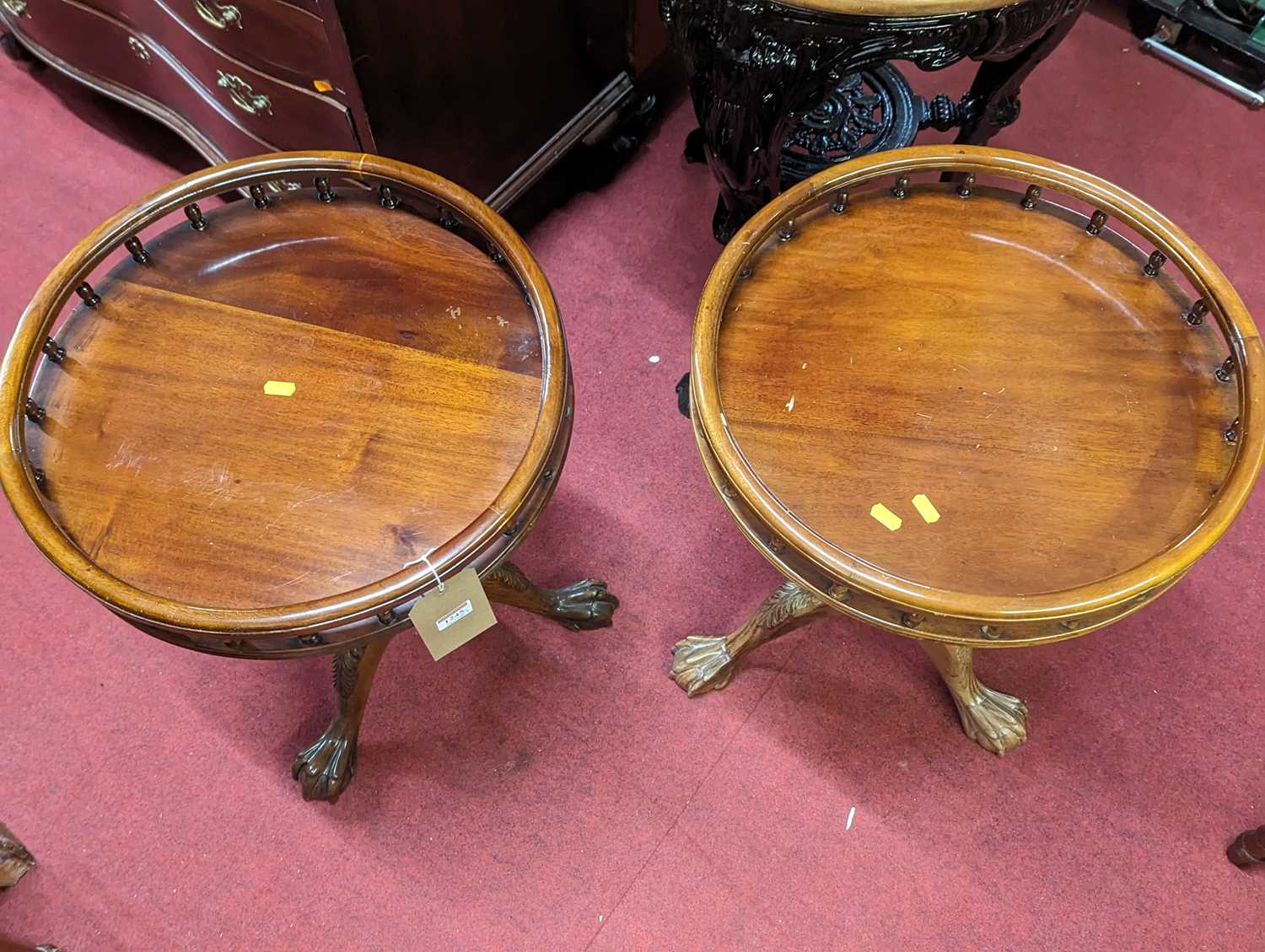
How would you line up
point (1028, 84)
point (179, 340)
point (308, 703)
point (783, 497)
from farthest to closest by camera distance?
point (1028, 84)
point (308, 703)
point (179, 340)
point (783, 497)

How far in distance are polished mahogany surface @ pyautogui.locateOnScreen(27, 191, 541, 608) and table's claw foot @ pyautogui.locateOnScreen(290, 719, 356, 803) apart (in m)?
0.48

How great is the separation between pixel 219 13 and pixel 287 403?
2.29 ft

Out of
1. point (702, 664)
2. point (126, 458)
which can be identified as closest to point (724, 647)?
point (702, 664)

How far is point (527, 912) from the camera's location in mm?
1181

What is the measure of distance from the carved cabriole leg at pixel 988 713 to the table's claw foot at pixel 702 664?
264 mm

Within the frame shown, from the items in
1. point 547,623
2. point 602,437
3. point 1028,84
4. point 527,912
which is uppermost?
point 1028,84

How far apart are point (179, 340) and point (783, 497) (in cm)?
61

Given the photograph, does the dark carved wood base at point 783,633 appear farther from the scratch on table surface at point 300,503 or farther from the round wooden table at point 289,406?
the scratch on table surface at point 300,503

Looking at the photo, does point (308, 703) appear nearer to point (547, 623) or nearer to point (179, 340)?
point (547, 623)

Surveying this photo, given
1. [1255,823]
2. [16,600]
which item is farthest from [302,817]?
[1255,823]

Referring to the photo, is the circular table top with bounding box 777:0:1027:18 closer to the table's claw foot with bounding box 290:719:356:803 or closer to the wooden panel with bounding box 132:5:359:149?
A: the wooden panel with bounding box 132:5:359:149

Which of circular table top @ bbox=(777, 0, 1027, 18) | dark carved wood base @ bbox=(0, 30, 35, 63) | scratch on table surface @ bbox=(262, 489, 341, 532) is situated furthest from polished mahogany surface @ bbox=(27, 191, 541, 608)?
dark carved wood base @ bbox=(0, 30, 35, 63)

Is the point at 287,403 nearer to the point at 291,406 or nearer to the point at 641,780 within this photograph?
the point at 291,406

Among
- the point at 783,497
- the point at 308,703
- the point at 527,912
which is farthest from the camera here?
the point at 308,703
